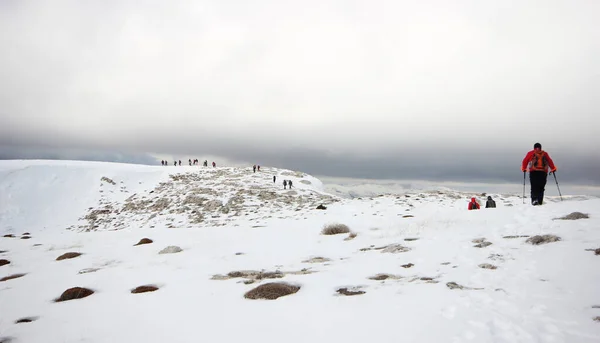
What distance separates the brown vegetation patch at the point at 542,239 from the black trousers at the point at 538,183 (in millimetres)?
6342

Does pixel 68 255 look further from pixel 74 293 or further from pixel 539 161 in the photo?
pixel 539 161

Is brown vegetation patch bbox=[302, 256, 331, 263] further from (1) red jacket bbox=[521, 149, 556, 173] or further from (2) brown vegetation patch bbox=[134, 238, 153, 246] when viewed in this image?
(1) red jacket bbox=[521, 149, 556, 173]

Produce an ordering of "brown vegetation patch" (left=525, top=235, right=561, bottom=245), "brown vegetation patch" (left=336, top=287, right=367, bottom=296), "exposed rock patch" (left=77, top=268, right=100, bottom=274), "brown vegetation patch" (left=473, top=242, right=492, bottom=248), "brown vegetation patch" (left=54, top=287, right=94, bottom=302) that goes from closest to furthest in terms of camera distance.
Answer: "brown vegetation patch" (left=336, top=287, right=367, bottom=296)
"brown vegetation patch" (left=54, top=287, right=94, bottom=302)
"brown vegetation patch" (left=525, top=235, right=561, bottom=245)
"brown vegetation patch" (left=473, top=242, right=492, bottom=248)
"exposed rock patch" (left=77, top=268, right=100, bottom=274)

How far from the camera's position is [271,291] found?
6.16 meters

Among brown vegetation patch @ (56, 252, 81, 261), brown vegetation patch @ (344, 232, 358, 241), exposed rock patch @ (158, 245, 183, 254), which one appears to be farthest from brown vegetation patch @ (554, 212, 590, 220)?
brown vegetation patch @ (56, 252, 81, 261)

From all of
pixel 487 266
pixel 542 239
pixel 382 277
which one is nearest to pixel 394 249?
pixel 382 277

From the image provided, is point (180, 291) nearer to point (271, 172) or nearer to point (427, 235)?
point (427, 235)

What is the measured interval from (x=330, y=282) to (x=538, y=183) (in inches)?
471

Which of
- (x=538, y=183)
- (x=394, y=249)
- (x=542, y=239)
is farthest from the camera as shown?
(x=538, y=183)

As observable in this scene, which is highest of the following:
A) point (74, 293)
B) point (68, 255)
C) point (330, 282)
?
point (330, 282)

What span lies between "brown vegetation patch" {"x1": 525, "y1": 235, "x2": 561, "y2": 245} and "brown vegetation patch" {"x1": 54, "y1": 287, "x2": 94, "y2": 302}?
11.3 m

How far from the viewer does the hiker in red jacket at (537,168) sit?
1283 cm

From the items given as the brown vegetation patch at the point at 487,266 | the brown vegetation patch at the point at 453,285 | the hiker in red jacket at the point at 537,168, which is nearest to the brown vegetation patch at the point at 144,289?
the brown vegetation patch at the point at 453,285

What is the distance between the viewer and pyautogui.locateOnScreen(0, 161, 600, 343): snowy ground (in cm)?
431
